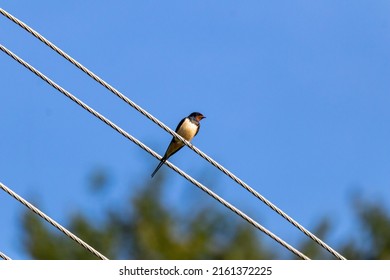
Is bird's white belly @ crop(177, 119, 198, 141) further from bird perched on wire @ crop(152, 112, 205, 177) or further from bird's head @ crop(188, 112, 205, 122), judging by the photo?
bird's head @ crop(188, 112, 205, 122)

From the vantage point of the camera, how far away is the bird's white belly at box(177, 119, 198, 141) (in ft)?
45.5

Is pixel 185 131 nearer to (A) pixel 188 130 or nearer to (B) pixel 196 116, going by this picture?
(A) pixel 188 130

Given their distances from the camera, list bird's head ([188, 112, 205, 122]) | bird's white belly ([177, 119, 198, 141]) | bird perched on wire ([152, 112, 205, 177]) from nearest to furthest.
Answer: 1. bird perched on wire ([152, 112, 205, 177])
2. bird's white belly ([177, 119, 198, 141])
3. bird's head ([188, 112, 205, 122])

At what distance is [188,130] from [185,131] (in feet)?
0.13

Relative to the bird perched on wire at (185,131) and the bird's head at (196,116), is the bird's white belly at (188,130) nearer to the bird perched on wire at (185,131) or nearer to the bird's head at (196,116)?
the bird perched on wire at (185,131)

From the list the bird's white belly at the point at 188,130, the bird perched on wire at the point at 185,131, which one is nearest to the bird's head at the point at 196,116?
the bird perched on wire at the point at 185,131

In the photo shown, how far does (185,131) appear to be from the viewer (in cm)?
1387

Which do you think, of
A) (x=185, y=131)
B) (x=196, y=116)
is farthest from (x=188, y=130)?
(x=196, y=116)

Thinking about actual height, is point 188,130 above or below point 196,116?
below

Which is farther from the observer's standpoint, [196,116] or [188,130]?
[196,116]

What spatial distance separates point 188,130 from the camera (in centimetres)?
1387

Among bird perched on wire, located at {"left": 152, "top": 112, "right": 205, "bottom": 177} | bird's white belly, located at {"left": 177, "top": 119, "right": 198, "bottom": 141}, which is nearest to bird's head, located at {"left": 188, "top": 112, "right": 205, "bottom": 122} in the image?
bird perched on wire, located at {"left": 152, "top": 112, "right": 205, "bottom": 177}

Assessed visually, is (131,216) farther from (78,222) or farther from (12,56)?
(12,56)
